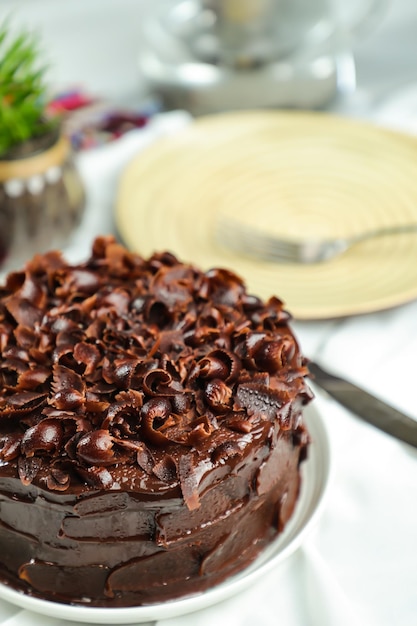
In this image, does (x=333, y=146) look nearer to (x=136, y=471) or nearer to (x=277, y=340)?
(x=277, y=340)

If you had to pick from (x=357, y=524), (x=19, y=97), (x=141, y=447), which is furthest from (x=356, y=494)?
(x=19, y=97)

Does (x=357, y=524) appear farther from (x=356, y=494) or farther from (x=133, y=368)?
(x=133, y=368)

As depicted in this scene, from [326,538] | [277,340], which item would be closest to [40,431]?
[277,340]

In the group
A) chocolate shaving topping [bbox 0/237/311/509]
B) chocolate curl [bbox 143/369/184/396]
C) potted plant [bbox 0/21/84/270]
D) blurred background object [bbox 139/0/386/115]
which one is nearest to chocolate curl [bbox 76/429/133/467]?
chocolate shaving topping [bbox 0/237/311/509]

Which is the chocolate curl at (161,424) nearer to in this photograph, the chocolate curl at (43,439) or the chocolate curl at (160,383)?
the chocolate curl at (160,383)

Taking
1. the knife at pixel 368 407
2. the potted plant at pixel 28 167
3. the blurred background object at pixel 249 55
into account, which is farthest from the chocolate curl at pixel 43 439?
the blurred background object at pixel 249 55

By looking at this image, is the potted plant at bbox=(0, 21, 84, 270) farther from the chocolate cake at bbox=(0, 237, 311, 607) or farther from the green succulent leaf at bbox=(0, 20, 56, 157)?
the chocolate cake at bbox=(0, 237, 311, 607)

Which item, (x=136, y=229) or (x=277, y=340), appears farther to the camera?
(x=136, y=229)
